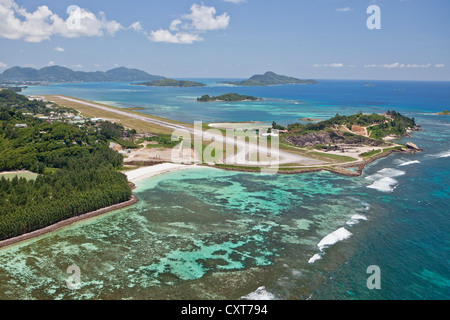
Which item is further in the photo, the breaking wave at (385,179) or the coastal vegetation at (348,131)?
the coastal vegetation at (348,131)

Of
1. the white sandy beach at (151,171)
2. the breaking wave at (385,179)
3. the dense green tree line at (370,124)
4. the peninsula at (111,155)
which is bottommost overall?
the breaking wave at (385,179)

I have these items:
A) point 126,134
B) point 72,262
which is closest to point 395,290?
point 72,262

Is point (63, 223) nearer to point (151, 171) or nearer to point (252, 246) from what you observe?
point (252, 246)

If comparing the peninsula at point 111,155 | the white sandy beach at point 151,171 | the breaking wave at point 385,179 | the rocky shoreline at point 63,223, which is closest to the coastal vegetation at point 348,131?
the peninsula at point 111,155

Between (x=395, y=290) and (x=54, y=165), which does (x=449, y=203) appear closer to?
(x=395, y=290)

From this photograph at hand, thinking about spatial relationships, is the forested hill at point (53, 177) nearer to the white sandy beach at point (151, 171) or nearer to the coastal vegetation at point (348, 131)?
the white sandy beach at point (151, 171)

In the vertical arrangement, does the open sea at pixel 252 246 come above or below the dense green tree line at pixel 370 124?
below

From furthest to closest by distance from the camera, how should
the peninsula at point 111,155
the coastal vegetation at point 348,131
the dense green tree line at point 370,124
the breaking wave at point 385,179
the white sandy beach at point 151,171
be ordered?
the dense green tree line at point 370,124 < the coastal vegetation at point 348,131 < the white sandy beach at point 151,171 < the breaking wave at point 385,179 < the peninsula at point 111,155

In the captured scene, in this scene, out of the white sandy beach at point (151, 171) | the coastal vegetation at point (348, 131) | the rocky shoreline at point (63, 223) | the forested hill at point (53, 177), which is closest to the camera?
the rocky shoreline at point (63, 223)
